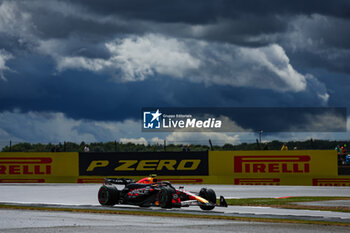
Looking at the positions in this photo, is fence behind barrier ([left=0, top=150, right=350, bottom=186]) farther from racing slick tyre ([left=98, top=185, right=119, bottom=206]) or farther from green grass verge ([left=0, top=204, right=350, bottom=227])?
green grass verge ([left=0, top=204, right=350, bottom=227])

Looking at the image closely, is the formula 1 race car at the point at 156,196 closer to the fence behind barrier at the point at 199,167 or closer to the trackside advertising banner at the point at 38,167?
the fence behind barrier at the point at 199,167

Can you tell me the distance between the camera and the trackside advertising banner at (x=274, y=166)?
35500 millimetres

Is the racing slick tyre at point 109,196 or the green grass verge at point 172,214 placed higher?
the racing slick tyre at point 109,196

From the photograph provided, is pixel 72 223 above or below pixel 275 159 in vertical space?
below

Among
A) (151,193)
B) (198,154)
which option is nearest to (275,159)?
(198,154)

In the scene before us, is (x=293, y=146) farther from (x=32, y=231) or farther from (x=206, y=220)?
(x=32, y=231)

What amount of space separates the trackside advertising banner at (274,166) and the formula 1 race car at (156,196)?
17334mm

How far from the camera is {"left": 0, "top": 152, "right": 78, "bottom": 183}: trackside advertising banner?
122 feet

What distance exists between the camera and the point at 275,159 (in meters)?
35.8

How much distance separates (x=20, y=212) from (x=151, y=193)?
4108 mm

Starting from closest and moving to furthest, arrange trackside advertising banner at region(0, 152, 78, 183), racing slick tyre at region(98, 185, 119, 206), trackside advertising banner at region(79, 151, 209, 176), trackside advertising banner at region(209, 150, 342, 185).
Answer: racing slick tyre at region(98, 185, 119, 206), trackside advertising banner at region(209, 150, 342, 185), trackside advertising banner at region(79, 151, 209, 176), trackside advertising banner at region(0, 152, 78, 183)

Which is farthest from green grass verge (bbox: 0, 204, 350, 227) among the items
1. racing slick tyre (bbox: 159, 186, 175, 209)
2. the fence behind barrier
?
the fence behind barrier

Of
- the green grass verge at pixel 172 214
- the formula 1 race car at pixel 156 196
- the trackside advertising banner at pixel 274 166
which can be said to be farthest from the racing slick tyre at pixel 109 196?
the trackside advertising banner at pixel 274 166

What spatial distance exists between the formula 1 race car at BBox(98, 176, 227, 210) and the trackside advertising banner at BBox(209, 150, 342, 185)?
56.9 feet
